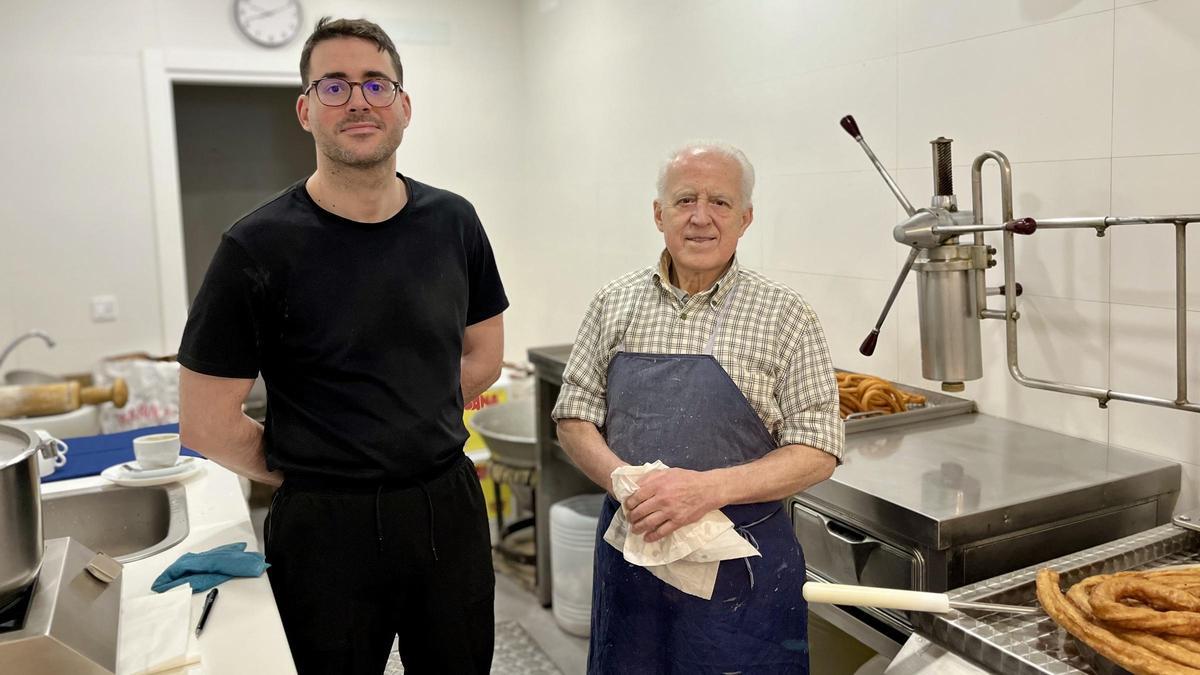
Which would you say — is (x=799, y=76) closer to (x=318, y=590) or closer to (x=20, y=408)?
(x=318, y=590)

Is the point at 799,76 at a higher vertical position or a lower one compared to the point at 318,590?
higher

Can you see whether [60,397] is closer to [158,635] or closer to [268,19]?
[268,19]

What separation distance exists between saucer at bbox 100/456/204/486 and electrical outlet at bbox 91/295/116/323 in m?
2.47

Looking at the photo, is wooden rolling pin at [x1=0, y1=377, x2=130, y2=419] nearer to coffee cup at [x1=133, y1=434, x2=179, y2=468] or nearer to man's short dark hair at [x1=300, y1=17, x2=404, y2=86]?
coffee cup at [x1=133, y1=434, x2=179, y2=468]

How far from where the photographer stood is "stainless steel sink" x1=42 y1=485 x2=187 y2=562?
75.7 inches

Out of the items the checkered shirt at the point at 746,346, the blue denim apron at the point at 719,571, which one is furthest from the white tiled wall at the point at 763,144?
the blue denim apron at the point at 719,571

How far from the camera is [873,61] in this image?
255 cm

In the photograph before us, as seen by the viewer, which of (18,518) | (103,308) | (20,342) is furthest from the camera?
(103,308)

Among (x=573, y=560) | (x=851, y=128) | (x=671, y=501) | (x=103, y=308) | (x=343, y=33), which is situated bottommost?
→ (x=573, y=560)

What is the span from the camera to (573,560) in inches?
125

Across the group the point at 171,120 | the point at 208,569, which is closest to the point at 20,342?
the point at 171,120

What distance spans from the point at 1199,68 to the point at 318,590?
182 cm

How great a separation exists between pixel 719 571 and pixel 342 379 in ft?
2.34

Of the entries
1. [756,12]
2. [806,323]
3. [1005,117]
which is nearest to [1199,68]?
[1005,117]
